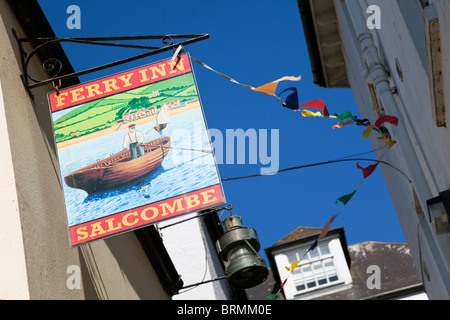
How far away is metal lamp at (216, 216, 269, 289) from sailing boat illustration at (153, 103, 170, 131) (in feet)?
6.03

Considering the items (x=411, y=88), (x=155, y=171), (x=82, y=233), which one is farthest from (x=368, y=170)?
(x=82, y=233)

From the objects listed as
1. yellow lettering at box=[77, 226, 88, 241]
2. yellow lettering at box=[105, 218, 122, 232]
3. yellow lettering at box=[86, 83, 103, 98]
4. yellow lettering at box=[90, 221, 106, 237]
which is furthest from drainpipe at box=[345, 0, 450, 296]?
yellow lettering at box=[77, 226, 88, 241]

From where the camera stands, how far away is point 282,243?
856 inches

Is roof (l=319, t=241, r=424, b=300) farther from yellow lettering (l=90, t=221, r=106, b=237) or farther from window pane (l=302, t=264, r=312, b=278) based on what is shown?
yellow lettering (l=90, t=221, r=106, b=237)

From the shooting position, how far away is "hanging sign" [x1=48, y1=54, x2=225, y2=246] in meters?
5.70

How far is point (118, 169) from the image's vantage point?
5.99m

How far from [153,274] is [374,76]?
4481 millimetres

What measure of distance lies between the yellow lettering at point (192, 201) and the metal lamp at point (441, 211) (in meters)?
2.35

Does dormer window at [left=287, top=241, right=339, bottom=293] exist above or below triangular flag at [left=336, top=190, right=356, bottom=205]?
above

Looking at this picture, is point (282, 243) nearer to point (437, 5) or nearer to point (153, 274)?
point (153, 274)

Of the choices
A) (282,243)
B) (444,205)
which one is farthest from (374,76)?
(282,243)

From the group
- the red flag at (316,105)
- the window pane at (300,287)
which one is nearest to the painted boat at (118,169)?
the red flag at (316,105)

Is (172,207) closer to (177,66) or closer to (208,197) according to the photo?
(208,197)

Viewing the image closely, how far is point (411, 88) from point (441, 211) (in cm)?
164
